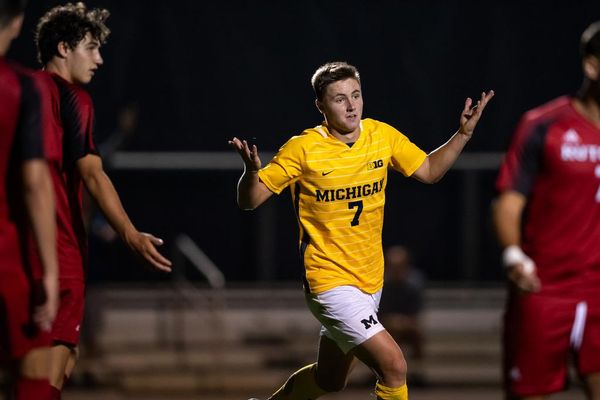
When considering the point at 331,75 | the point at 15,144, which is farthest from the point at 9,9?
the point at 331,75

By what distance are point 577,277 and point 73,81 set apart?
249cm

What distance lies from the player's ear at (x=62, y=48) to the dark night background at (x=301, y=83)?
7.72m

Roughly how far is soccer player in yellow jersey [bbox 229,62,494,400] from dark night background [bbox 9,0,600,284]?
23.6ft

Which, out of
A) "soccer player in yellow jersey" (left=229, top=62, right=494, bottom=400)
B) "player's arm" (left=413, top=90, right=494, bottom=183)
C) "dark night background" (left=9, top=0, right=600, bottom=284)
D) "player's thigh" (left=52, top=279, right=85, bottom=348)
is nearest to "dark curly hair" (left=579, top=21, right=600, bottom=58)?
"soccer player in yellow jersey" (left=229, top=62, right=494, bottom=400)

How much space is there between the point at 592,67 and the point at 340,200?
1704mm

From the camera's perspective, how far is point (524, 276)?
4.76 meters

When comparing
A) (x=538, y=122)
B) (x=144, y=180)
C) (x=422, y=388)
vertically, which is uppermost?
(x=538, y=122)

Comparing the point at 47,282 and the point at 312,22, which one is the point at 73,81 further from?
the point at 312,22

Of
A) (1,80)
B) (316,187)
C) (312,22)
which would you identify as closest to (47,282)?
(1,80)

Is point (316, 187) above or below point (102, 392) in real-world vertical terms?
above

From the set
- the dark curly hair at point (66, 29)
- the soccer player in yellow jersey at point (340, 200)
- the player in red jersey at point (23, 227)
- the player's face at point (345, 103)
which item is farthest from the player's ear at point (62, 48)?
the player's face at point (345, 103)

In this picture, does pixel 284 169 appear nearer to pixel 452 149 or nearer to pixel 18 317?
pixel 452 149

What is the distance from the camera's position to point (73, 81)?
5773mm

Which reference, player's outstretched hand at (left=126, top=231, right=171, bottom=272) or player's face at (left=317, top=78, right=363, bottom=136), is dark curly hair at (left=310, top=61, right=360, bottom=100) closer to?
player's face at (left=317, top=78, right=363, bottom=136)
